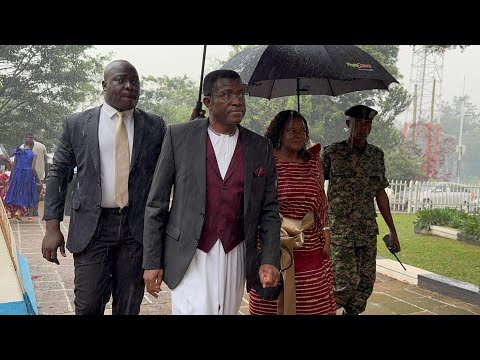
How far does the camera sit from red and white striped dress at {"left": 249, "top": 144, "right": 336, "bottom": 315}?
3365 millimetres

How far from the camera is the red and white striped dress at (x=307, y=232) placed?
132 inches

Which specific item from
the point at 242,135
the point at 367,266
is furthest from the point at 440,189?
the point at 242,135

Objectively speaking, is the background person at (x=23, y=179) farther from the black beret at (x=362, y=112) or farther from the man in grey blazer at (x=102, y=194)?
the black beret at (x=362, y=112)

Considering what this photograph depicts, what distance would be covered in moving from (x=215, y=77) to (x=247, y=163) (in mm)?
485

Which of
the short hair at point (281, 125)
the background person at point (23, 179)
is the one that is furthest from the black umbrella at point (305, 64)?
the background person at point (23, 179)

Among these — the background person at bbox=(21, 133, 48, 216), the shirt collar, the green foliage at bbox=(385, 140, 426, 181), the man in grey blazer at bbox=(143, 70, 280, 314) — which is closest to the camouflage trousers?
the man in grey blazer at bbox=(143, 70, 280, 314)

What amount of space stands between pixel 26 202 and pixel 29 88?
150 inches

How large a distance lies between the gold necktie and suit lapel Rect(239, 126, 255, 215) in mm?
729

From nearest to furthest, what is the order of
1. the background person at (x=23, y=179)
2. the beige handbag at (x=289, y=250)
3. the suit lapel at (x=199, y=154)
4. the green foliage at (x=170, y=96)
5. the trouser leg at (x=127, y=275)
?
1. the suit lapel at (x=199, y=154)
2. the trouser leg at (x=127, y=275)
3. the beige handbag at (x=289, y=250)
4. the background person at (x=23, y=179)
5. the green foliage at (x=170, y=96)

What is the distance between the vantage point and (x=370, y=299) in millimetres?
5863

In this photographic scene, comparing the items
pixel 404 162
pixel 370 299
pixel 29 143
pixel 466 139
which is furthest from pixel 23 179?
pixel 466 139

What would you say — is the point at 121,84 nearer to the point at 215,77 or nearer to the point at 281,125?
the point at 215,77

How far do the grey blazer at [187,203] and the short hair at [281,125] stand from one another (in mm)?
710

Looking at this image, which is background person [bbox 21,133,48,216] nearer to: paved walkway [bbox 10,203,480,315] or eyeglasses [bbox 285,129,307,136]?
paved walkway [bbox 10,203,480,315]
